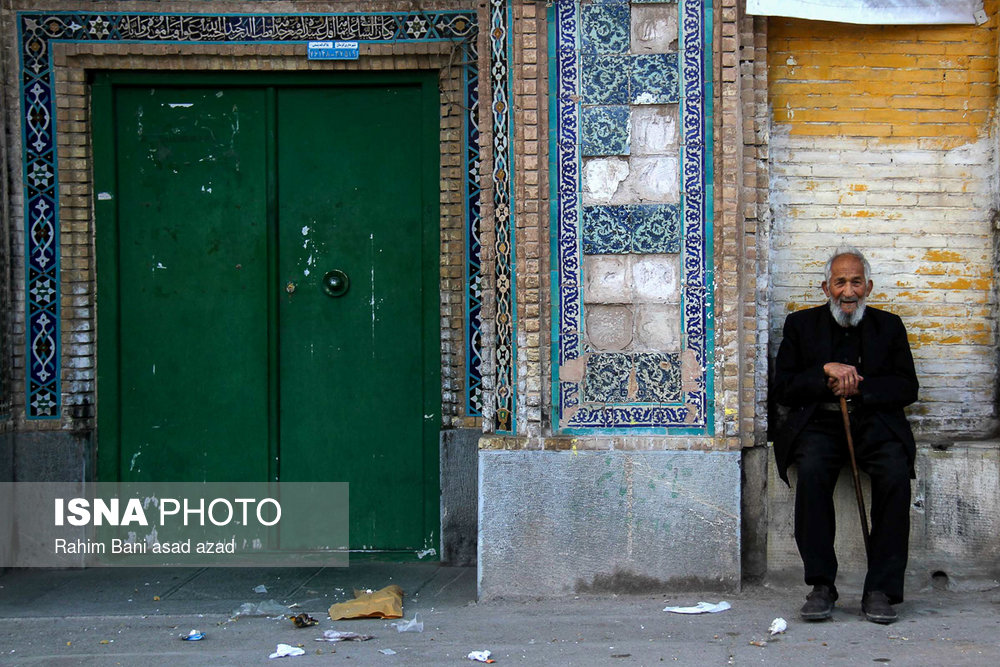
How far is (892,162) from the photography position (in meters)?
5.98

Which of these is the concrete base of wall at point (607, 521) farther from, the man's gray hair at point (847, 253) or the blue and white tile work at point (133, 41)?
the man's gray hair at point (847, 253)

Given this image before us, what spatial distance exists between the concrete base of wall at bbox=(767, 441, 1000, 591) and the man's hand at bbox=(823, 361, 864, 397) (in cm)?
58

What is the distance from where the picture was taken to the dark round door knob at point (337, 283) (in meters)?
6.52

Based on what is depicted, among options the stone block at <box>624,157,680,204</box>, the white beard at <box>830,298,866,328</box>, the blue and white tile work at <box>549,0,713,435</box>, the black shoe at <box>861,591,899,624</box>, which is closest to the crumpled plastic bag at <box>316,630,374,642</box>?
the blue and white tile work at <box>549,0,713,435</box>

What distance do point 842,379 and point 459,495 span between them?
232 cm

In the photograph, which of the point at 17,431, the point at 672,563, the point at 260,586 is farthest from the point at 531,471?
the point at 17,431

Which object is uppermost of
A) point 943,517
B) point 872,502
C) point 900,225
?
point 900,225

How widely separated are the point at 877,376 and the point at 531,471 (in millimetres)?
1807

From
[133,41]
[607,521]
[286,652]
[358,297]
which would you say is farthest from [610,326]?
[133,41]

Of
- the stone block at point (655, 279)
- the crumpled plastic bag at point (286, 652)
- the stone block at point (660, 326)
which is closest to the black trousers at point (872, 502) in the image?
the stone block at point (660, 326)

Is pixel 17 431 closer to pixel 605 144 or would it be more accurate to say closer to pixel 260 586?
pixel 260 586

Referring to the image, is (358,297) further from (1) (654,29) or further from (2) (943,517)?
(2) (943,517)

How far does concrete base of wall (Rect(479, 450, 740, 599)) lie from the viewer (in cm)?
563

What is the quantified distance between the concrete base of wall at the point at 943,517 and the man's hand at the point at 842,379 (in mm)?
579
